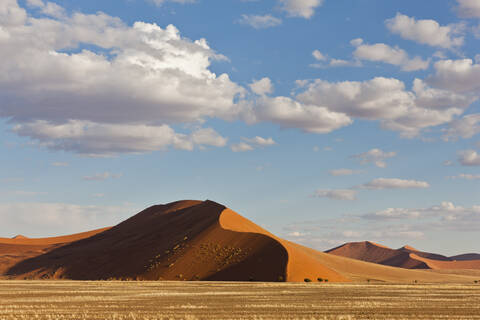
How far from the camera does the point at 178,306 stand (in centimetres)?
3647

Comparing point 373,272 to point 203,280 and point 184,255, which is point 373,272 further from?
point 203,280

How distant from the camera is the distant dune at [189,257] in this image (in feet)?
295

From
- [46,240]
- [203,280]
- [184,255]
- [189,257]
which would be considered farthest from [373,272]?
[46,240]

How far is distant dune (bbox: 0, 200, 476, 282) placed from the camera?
295 feet

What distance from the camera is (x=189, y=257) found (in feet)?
322

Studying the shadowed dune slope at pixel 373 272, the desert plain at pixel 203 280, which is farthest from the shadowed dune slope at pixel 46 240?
the shadowed dune slope at pixel 373 272

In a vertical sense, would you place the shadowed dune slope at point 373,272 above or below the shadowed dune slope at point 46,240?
below

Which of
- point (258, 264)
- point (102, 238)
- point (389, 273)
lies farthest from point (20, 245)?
point (389, 273)

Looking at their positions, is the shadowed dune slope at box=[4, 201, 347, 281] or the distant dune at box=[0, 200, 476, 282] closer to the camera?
the shadowed dune slope at box=[4, 201, 347, 281]

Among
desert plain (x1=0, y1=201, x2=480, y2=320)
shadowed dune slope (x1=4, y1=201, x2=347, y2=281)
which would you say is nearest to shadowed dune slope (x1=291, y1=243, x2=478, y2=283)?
desert plain (x1=0, y1=201, x2=480, y2=320)

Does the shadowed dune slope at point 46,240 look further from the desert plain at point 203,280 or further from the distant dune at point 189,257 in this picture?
the distant dune at point 189,257

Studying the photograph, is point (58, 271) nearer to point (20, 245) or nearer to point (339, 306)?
point (20, 245)

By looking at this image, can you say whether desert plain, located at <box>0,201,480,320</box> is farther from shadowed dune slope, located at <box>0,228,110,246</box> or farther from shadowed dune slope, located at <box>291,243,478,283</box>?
shadowed dune slope, located at <box>0,228,110,246</box>

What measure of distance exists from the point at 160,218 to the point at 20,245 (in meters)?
45.3
